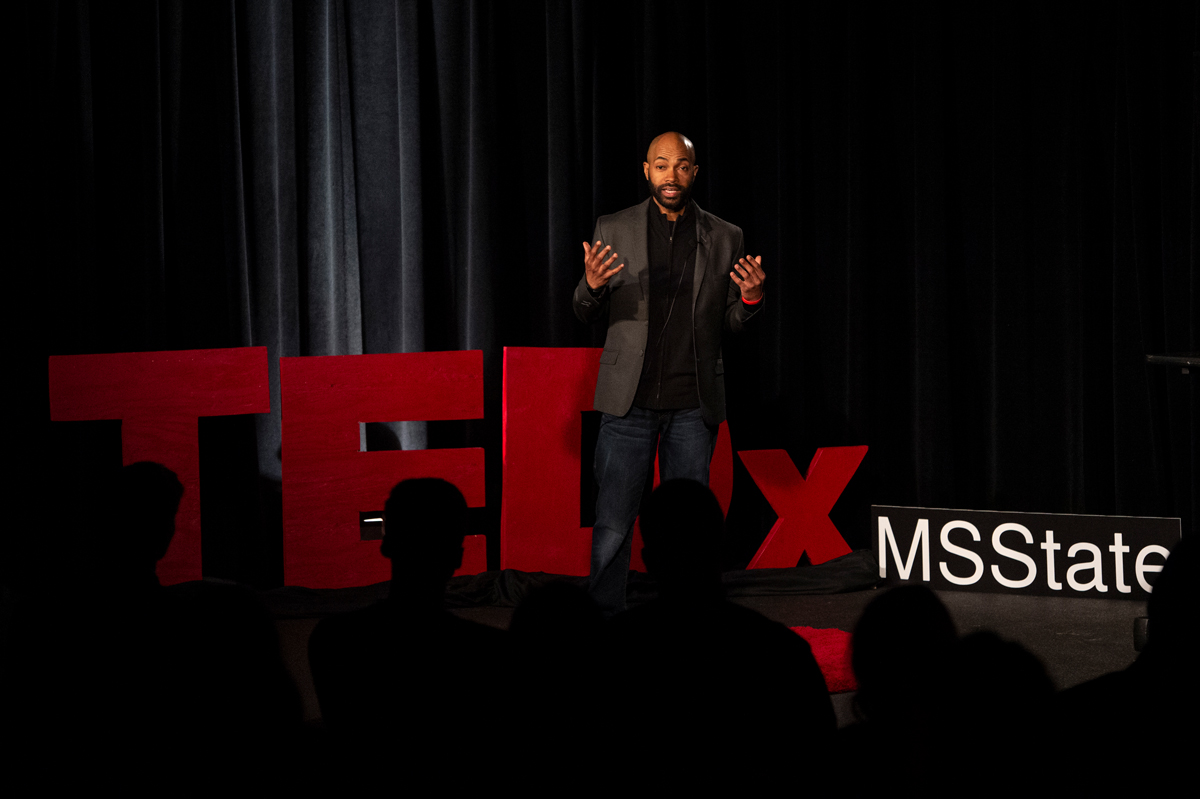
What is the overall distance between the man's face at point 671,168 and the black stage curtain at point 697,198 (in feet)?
3.43

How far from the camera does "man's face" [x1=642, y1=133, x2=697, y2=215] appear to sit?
9.43ft

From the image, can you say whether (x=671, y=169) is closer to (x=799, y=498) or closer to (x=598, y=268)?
(x=598, y=268)

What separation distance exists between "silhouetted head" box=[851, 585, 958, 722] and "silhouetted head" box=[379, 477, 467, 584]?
0.55 m

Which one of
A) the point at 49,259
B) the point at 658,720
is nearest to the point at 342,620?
the point at 658,720

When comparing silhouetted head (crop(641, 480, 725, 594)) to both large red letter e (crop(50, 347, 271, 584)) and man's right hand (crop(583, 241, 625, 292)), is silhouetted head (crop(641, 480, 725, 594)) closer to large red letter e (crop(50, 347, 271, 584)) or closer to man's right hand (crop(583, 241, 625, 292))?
man's right hand (crop(583, 241, 625, 292))

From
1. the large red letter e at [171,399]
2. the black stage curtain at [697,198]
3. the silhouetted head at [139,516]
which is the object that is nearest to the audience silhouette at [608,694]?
the silhouetted head at [139,516]

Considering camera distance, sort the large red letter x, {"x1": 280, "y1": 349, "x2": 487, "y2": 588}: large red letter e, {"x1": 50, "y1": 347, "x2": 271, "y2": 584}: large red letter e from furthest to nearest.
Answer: the large red letter x, {"x1": 280, "y1": 349, "x2": 487, "y2": 588}: large red letter e, {"x1": 50, "y1": 347, "x2": 271, "y2": 584}: large red letter e

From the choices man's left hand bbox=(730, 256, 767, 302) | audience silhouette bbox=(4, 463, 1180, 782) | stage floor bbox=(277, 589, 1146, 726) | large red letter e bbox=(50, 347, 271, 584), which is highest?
man's left hand bbox=(730, 256, 767, 302)

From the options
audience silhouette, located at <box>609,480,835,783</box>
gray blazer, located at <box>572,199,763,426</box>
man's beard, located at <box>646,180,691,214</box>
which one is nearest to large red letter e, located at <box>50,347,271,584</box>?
gray blazer, located at <box>572,199,763,426</box>

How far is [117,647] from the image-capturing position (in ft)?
4.02

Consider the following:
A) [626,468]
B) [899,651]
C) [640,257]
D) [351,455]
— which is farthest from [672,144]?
[899,651]

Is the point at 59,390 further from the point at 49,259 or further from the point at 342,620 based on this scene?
the point at 342,620

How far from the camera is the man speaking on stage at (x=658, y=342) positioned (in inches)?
114

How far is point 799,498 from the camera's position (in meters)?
3.95
